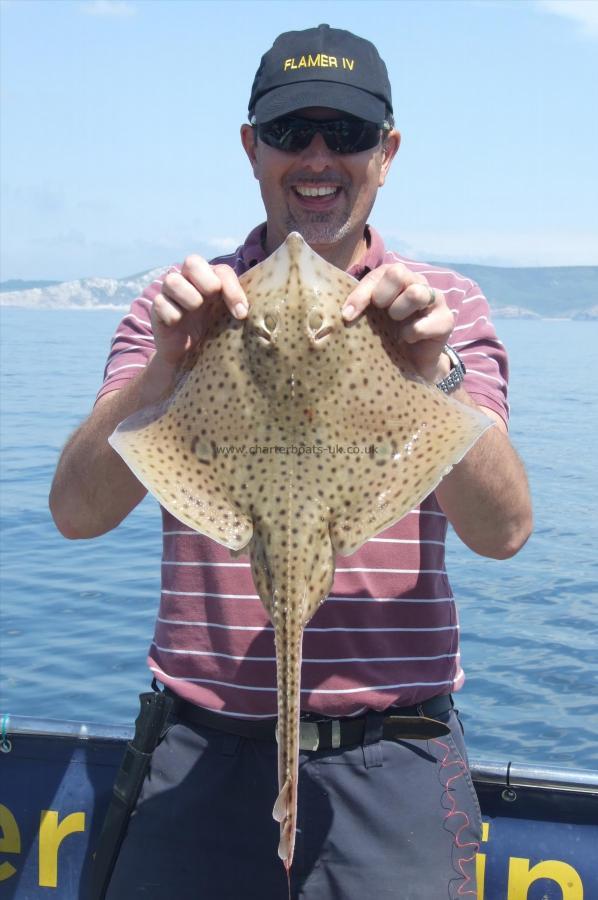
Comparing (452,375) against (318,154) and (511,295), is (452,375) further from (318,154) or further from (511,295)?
(511,295)

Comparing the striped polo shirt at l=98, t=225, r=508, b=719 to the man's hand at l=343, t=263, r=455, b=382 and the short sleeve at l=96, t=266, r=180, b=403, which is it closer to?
the short sleeve at l=96, t=266, r=180, b=403

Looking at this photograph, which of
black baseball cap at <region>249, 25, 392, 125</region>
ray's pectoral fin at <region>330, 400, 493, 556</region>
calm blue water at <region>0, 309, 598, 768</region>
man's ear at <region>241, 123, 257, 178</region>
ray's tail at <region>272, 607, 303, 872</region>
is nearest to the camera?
ray's tail at <region>272, 607, 303, 872</region>

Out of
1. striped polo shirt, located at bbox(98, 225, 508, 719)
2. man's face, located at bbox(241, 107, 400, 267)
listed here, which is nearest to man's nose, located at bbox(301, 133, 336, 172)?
man's face, located at bbox(241, 107, 400, 267)

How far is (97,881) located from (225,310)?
6.43ft

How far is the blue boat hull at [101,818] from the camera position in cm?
376

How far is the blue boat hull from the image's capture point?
3.76 meters

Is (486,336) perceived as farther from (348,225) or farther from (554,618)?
(554,618)

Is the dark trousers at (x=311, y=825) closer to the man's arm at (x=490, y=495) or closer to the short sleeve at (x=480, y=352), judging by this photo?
the man's arm at (x=490, y=495)

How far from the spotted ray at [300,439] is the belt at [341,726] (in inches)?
35.2

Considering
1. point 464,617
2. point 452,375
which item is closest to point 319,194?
point 452,375

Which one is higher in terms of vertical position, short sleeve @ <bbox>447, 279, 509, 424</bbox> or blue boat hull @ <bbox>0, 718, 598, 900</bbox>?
short sleeve @ <bbox>447, 279, 509, 424</bbox>

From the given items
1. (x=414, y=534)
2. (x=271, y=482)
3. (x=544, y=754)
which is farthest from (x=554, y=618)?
(x=271, y=482)

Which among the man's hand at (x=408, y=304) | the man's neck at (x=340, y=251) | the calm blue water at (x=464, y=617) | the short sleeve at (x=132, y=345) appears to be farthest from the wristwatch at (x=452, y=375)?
the calm blue water at (x=464, y=617)

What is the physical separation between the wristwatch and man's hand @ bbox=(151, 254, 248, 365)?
22.3 inches
